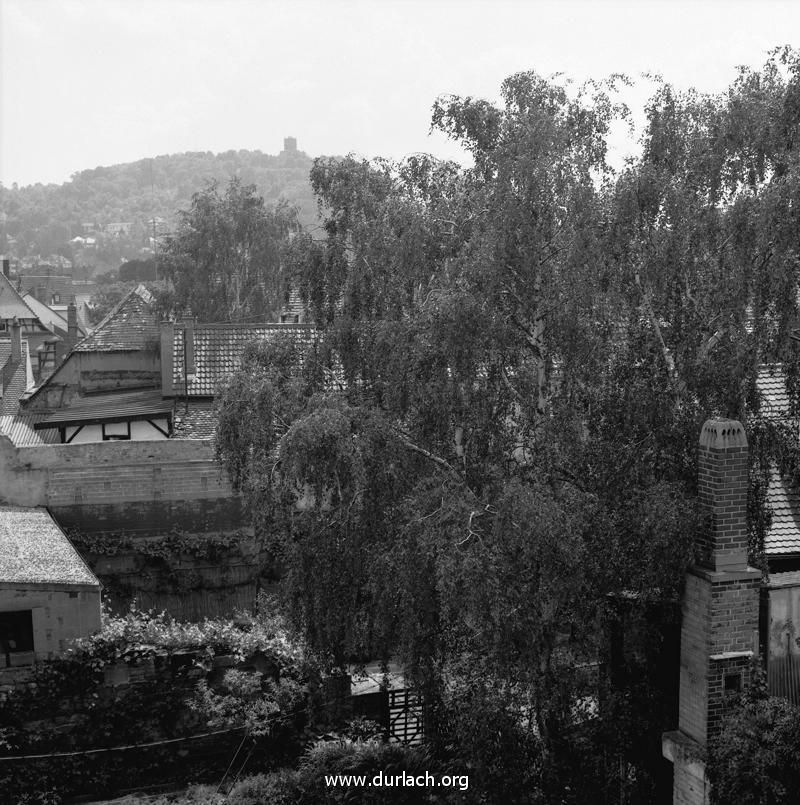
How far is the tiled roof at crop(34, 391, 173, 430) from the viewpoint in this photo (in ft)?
89.3

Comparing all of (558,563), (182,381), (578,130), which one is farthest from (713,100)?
(182,381)

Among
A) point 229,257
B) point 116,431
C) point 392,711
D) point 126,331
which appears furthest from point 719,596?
point 229,257

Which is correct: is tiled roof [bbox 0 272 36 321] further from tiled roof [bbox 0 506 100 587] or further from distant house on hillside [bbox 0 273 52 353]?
tiled roof [bbox 0 506 100 587]

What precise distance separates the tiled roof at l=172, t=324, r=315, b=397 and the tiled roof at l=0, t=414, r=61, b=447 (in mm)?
5428

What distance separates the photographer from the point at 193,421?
1031 inches

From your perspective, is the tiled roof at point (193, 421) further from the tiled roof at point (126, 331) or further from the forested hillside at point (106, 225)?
the forested hillside at point (106, 225)

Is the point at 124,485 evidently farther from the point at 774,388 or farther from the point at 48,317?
the point at 48,317

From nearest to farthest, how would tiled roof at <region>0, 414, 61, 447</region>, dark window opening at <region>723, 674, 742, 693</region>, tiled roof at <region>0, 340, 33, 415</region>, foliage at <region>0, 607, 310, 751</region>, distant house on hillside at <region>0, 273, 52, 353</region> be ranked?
dark window opening at <region>723, 674, 742, 693</region> < foliage at <region>0, 607, 310, 751</region> < tiled roof at <region>0, 414, 61, 447</region> < tiled roof at <region>0, 340, 33, 415</region> < distant house on hillside at <region>0, 273, 52, 353</region>

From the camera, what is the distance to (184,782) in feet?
52.4

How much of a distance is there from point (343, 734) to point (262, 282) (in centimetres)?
2693

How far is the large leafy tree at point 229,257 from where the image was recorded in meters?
38.9

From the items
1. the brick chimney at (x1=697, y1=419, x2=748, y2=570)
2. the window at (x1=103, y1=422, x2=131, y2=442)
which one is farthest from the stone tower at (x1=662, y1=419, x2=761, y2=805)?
the window at (x1=103, y1=422, x2=131, y2=442)

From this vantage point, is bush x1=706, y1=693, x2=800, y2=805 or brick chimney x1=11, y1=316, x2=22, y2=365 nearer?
bush x1=706, y1=693, x2=800, y2=805

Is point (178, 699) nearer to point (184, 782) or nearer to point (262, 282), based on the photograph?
point (184, 782)
